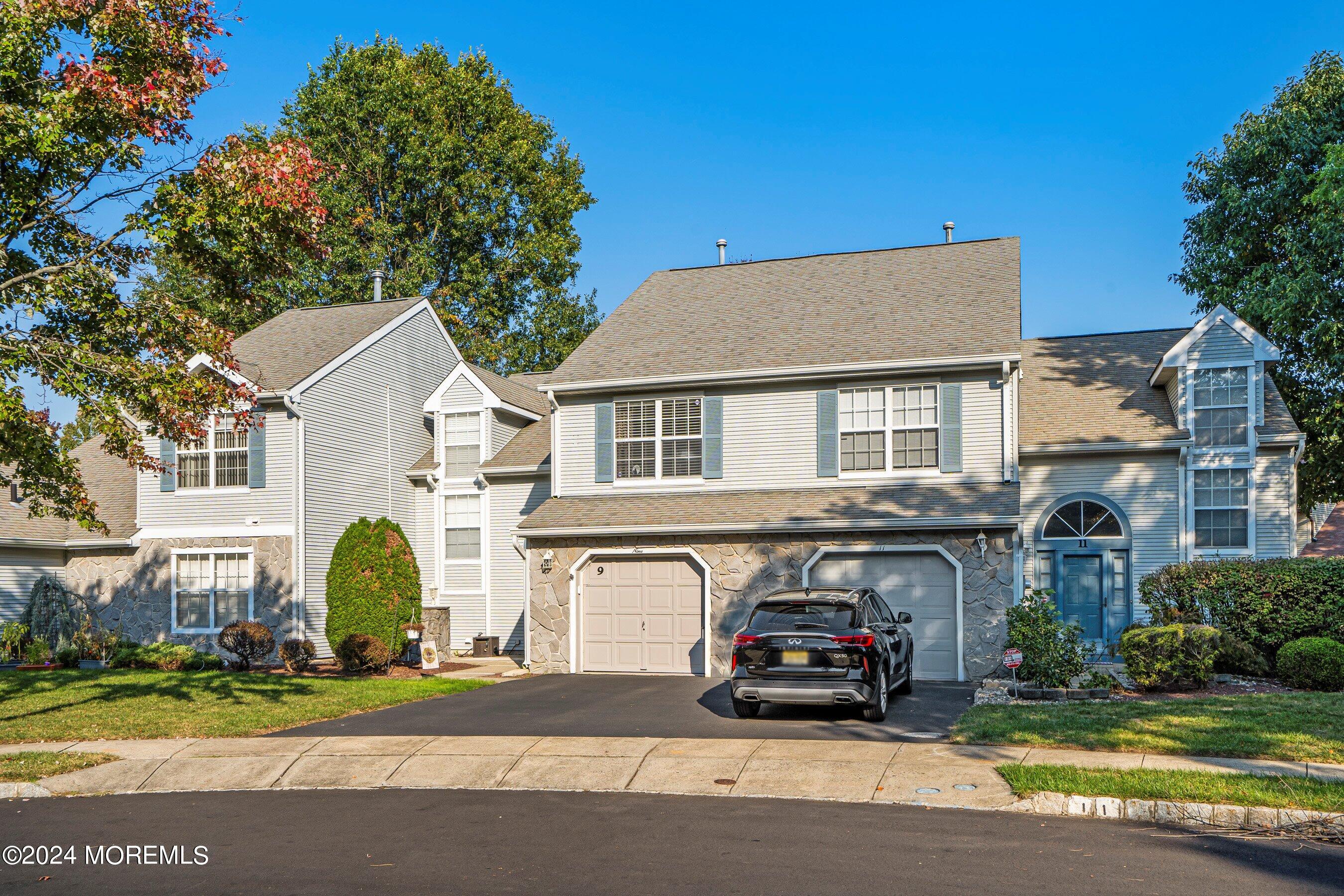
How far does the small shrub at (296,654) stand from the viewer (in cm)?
2102

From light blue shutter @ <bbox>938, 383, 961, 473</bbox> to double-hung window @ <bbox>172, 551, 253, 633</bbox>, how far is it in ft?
48.9

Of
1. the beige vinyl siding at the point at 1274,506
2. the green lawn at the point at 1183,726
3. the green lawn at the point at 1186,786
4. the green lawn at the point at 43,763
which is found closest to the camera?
the green lawn at the point at 1186,786

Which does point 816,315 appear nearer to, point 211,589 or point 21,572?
point 211,589

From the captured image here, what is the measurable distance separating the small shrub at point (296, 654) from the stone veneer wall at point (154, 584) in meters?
1.93

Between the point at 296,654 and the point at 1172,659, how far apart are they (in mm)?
15549

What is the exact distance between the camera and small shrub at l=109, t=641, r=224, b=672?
21.5m

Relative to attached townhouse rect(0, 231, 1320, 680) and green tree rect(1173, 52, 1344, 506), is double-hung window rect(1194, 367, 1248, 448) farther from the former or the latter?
green tree rect(1173, 52, 1344, 506)

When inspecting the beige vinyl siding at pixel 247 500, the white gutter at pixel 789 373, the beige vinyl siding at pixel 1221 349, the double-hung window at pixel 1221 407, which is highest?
the beige vinyl siding at pixel 1221 349

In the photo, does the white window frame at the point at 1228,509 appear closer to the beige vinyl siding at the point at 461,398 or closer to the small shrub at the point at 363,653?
the beige vinyl siding at the point at 461,398

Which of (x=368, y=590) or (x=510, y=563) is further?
(x=510, y=563)

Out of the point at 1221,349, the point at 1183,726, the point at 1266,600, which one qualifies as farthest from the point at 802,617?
the point at 1221,349

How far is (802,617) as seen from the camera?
13680 mm

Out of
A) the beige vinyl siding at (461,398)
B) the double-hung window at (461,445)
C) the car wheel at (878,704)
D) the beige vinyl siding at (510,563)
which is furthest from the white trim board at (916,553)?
the beige vinyl siding at (461,398)

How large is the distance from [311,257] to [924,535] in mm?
10729
